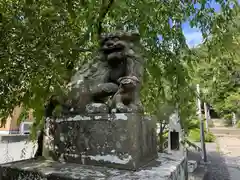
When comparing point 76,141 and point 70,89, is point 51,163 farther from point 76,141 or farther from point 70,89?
point 70,89

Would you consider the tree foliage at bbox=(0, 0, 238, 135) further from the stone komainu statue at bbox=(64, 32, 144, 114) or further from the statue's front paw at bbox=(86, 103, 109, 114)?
the statue's front paw at bbox=(86, 103, 109, 114)

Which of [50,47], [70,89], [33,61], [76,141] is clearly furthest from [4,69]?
[76,141]

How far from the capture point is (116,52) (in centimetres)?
216

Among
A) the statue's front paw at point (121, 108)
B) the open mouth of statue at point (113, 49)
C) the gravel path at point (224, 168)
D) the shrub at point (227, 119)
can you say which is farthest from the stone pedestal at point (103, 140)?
the shrub at point (227, 119)

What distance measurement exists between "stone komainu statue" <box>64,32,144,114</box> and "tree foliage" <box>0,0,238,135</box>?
182mm

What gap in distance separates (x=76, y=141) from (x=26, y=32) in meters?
0.98

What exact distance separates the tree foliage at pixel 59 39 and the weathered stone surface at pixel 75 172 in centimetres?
49

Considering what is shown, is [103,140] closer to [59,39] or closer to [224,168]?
[59,39]

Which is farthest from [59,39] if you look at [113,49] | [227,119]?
[227,119]

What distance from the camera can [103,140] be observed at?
1.89m

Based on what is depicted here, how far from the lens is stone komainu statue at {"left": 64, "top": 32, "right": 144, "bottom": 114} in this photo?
80.1 inches

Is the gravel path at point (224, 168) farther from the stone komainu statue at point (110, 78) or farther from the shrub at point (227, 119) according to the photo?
the shrub at point (227, 119)

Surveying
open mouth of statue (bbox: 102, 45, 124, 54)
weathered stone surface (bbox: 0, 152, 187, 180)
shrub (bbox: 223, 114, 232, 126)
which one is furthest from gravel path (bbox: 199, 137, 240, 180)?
shrub (bbox: 223, 114, 232, 126)

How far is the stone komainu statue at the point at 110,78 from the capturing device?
6.68 ft
